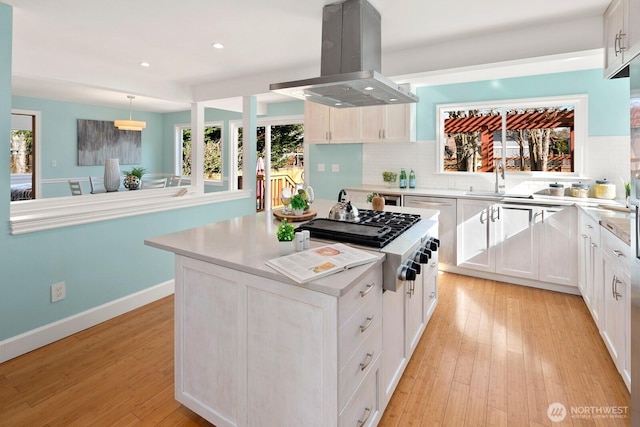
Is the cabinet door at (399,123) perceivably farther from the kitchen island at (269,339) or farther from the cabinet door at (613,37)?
the kitchen island at (269,339)

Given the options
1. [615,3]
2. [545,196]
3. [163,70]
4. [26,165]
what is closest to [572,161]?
[545,196]

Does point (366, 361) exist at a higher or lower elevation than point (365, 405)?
higher

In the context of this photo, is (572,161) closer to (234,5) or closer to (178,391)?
(234,5)

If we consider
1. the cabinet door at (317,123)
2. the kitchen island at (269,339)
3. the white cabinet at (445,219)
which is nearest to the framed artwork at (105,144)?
the cabinet door at (317,123)

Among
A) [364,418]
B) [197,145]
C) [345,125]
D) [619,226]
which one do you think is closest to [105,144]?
[197,145]

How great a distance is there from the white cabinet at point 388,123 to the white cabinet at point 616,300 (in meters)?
2.50

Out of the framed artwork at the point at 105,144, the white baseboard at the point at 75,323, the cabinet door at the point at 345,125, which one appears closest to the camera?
the white baseboard at the point at 75,323

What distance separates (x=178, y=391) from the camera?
1840 mm

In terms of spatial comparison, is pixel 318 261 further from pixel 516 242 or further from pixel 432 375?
pixel 516 242

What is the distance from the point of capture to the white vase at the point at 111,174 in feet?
15.6

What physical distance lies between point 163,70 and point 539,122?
4.39 metres

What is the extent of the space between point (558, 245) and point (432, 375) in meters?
2.14

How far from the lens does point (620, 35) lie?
2.12 m

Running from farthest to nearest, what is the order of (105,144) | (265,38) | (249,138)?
(105,144) → (249,138) → (265,38)
